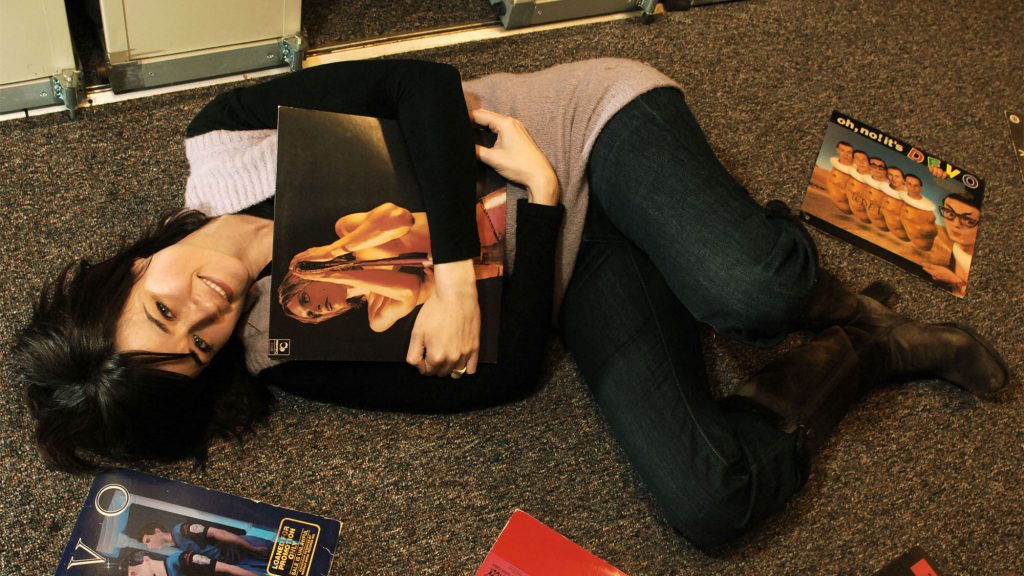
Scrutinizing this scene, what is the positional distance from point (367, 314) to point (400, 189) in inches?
5.8

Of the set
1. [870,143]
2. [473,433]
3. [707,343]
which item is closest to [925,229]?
[870,143]

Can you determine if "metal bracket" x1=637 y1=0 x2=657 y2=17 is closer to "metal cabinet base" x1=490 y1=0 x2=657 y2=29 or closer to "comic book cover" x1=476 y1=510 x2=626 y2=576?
"metal cabinet base" x1=490 y1=0 x2=657 y2=29

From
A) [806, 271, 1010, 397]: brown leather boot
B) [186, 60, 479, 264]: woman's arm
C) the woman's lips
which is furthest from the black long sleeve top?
[806, 271, 1010, 397]: brown leather boot

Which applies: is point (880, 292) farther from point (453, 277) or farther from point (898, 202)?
point (453, 277)

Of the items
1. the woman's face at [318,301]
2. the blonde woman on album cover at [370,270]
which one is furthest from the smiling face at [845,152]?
Result: the woman's face at [318,301]

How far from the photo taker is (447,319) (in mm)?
939

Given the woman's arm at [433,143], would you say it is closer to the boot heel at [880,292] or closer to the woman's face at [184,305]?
the woman's face at [184,305]

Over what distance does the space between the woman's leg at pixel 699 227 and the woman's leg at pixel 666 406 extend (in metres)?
0.06

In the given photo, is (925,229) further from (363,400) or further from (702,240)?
(363,400)

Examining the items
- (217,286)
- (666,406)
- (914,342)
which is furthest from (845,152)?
(217,286)

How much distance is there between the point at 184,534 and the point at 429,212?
18.4 inches

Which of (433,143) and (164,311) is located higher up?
(433,143)

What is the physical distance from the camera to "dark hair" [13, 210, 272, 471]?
85 centimetres

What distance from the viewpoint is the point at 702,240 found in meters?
0.94
